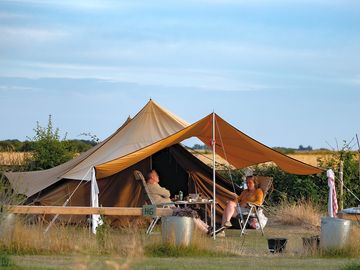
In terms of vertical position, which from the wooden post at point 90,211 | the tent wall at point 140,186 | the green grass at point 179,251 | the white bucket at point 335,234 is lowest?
the green grass at point 179,251

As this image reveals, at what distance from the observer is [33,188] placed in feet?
51.1

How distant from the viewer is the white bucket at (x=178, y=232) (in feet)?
34.8

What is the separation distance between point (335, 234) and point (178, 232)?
5.80 feet

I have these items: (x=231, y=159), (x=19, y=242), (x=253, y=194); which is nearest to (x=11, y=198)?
(x=19, y=242)

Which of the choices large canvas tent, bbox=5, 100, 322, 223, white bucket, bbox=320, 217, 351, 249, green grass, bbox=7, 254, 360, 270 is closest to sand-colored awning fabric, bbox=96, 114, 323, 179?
large canvas tent, bbox=5, 100, 322, 223

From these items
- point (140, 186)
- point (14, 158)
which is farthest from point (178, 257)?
point (14, 158)

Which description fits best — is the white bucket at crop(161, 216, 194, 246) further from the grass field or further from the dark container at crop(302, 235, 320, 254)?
the dark container at crop(302, 235, 320, 254)

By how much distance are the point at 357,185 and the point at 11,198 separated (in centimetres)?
833

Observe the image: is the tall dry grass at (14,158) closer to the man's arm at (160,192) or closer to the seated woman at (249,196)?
the man's arm at (160,192)

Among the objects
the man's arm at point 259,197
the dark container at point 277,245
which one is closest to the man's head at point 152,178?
the man's arm at point 259,197

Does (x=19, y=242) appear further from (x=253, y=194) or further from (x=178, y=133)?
(x=253, y=194)

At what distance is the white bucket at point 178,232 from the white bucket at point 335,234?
152 cm

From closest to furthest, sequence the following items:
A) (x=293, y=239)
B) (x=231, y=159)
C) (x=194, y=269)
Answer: (x=194, y=269), (x=293, y=239), (x=231, y=159)

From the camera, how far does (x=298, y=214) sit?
52.8 feet
